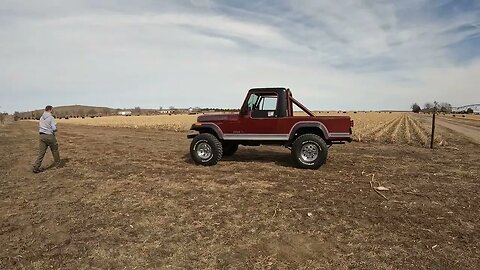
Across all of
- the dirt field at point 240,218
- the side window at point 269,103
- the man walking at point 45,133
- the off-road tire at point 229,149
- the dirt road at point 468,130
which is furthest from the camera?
the dirt road at point 468,130

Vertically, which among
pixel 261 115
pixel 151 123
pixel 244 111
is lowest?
pixel 151 123

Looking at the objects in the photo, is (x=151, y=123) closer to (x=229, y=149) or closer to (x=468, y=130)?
(x=229, y=149)

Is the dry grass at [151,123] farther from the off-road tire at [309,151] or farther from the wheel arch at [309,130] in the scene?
the off-road tire at [309,151]

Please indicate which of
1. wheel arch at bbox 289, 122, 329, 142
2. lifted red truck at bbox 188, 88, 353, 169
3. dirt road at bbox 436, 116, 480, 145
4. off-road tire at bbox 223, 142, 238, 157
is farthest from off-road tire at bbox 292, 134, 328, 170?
dirt road at bbox 436, 116, 480, 145

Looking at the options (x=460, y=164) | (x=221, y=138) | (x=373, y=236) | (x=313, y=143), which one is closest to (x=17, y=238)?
(x=373, y=236)

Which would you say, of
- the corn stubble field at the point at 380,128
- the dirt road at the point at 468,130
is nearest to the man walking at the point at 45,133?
the corn stubble field at the point at 380,128

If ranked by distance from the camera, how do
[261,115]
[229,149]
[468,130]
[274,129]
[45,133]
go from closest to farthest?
[45,133]
[274,129]
[261,115]
[229,149]
[468,130]

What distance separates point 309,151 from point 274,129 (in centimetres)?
113

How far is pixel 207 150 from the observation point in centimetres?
991

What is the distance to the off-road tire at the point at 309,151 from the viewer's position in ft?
29.8

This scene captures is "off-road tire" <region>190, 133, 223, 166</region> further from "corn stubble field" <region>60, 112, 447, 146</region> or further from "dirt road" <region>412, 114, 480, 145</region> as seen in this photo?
"dirt road" <region>412, 114, 480, 145</region>

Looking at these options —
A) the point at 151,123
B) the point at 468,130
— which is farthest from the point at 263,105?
the point at 151,123

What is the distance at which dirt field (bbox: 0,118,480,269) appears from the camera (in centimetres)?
421

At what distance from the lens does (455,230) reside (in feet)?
16.4
